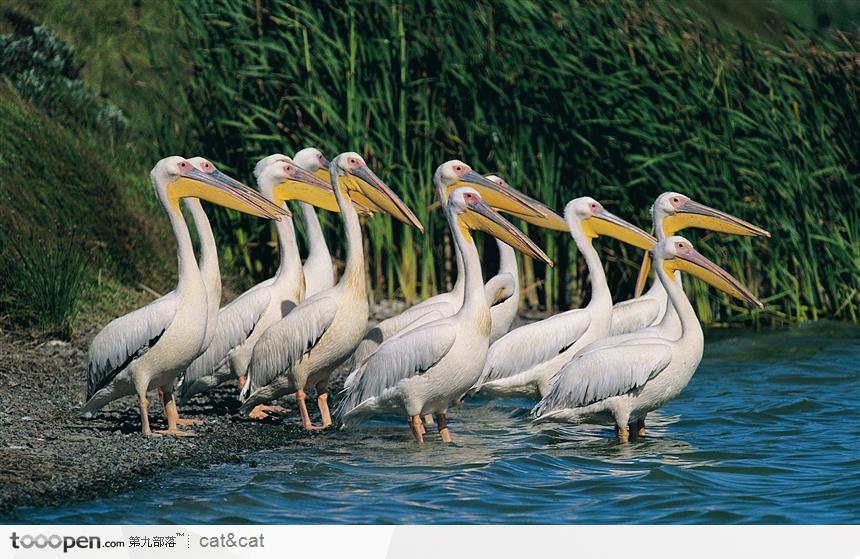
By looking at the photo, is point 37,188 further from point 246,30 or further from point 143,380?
point 143,380

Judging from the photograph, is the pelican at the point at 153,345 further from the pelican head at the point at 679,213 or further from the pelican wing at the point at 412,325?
the pelican head at the point at 679,213

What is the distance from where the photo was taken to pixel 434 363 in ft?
22.5

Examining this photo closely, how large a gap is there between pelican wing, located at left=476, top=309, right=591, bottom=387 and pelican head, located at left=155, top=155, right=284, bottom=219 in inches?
64.2

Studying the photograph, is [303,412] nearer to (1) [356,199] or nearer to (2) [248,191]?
(2) [248,191]

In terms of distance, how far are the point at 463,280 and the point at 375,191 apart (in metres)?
0.76

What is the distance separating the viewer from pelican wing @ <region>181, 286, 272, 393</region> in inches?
305

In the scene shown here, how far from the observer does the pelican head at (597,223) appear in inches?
336

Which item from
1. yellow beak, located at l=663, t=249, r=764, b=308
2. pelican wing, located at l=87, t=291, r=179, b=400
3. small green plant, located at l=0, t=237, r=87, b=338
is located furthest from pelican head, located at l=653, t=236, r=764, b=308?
small green plant, located at l=0, t=237, r=87, b=338

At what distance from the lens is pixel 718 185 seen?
10.3 meters

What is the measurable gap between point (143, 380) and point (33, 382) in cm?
144

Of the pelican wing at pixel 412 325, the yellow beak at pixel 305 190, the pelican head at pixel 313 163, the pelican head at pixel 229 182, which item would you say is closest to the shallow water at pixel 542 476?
the pelican wing at pixel 412 325
